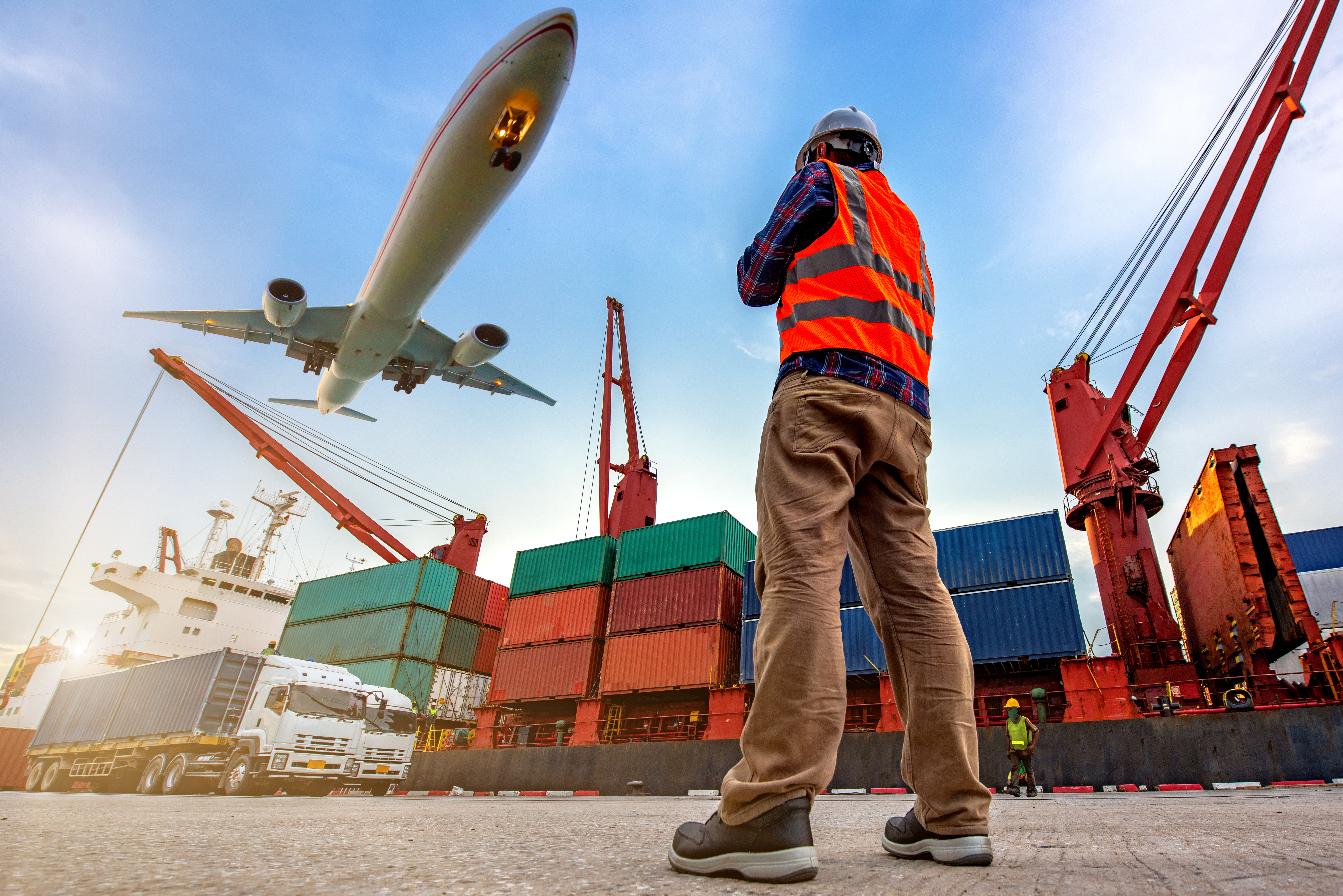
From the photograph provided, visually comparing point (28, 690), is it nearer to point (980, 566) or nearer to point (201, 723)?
point (201, 723)

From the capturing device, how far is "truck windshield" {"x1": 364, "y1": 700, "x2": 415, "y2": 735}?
11.7 meters

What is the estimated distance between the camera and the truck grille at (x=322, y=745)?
10508mm

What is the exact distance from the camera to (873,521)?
177cm

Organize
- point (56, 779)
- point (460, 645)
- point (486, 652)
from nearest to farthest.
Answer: point (56, 779), point (460, 645), point (486, 652)

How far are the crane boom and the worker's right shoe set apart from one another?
998 inches

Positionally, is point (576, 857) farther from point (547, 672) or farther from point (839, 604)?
point (547, 672)

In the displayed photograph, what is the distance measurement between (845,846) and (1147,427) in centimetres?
1770

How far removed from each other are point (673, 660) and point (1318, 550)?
26525mm

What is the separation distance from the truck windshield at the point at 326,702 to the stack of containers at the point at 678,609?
667 cm

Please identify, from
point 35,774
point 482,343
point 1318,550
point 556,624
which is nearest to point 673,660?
point 556,624

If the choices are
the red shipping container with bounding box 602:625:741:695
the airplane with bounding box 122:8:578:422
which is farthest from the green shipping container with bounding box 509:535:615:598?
the airplane with bounding box 122:8:578:422

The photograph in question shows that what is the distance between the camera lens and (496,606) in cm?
2423

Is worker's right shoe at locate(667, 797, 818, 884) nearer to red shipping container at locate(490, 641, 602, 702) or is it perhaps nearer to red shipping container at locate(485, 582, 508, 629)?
red shipping container at locate(490, 641, 602, 702)

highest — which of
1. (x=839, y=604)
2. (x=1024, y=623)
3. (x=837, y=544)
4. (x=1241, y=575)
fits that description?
(x=1241, y=575)
